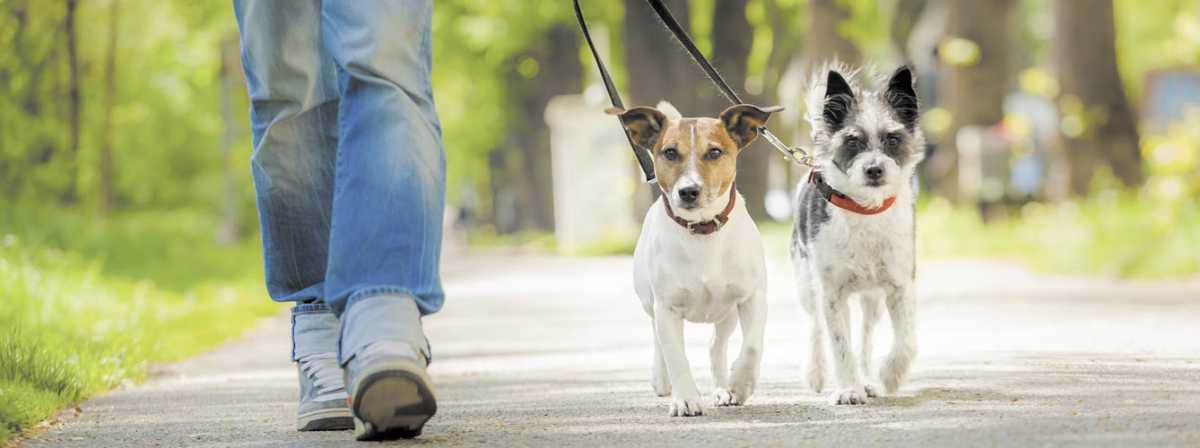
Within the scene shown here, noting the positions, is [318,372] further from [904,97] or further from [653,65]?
[653,65]

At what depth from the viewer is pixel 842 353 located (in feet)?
19.4

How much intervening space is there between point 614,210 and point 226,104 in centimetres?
691

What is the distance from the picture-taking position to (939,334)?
8898mm

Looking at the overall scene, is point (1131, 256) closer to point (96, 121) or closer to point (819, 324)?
point (819, 324)

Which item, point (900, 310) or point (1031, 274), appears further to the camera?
point (1031, 274)

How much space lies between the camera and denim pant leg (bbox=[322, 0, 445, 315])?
4723mm

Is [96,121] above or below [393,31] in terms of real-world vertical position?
above

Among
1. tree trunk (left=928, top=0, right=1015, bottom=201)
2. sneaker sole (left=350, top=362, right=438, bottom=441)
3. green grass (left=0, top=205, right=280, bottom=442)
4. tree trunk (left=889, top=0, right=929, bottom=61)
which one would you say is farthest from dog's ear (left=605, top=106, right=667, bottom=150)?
tree trunk (left=889, top=0, right=929, bottom=61)

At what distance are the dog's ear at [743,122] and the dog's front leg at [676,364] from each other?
0.64 metres

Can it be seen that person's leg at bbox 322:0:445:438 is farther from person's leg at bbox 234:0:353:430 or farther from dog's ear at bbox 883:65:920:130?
dog's ear at bbox 883:65:920:130

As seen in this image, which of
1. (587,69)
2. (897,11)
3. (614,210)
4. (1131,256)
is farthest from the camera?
(587,69)

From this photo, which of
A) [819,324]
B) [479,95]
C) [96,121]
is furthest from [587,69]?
[819,324]

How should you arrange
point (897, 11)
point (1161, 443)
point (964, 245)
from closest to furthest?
A: point (1161, 443) < point (964, 245) < point (897, 11)

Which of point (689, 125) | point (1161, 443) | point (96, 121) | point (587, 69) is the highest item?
point (587, 69)
